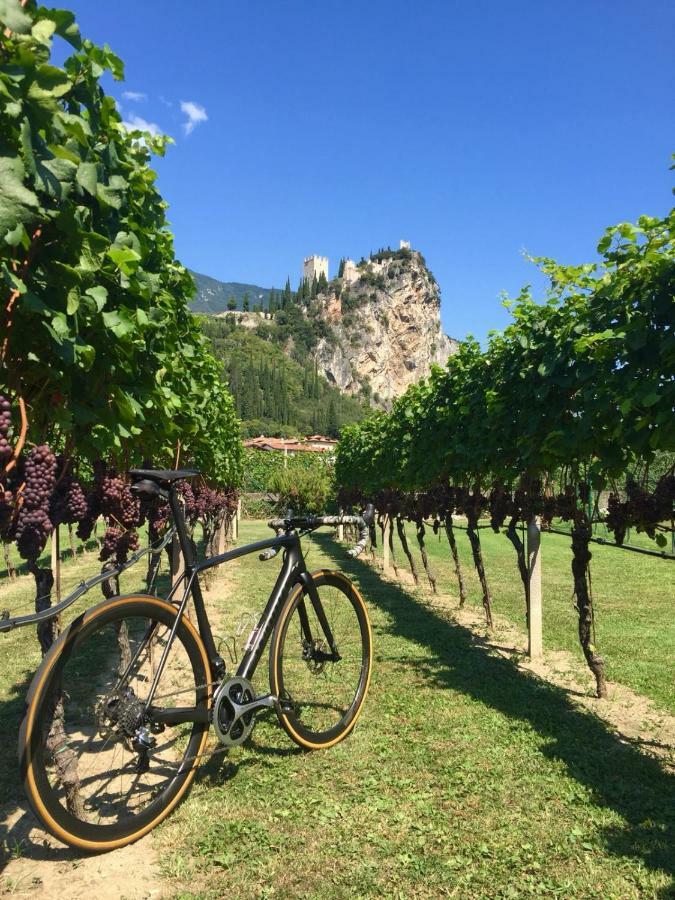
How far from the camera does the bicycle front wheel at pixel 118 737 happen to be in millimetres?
2373

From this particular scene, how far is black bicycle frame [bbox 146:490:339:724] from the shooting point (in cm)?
300

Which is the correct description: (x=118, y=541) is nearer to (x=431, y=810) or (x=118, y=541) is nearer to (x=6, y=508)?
(x=6, y=508)

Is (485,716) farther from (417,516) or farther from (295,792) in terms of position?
(417,516)

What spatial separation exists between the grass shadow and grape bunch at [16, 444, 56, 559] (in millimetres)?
3149

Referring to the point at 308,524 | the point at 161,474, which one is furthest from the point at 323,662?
the point at 161,474

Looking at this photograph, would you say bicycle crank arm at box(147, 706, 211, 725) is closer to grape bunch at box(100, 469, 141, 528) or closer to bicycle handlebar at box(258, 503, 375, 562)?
bicycle handlebar at box(258, 503, 375, 562)

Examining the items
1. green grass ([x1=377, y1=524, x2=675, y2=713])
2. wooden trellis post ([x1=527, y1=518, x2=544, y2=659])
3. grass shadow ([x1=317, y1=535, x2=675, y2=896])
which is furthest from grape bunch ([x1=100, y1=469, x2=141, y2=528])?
green grass ([x1=377, y1=524, x2=675, y2=713])

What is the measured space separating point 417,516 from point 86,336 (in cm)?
1049

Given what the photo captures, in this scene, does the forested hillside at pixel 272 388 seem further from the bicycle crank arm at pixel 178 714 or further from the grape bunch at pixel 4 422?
the grape bunch at pixel 4 422

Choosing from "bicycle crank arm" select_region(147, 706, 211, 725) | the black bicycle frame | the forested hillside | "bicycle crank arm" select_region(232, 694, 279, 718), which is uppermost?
the forested hillside

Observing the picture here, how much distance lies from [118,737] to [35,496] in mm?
1320

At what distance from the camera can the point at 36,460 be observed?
2424mm

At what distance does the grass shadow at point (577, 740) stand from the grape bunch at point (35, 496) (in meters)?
3.15

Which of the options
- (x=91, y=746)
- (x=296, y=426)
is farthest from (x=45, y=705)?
(x=296, y=426)
